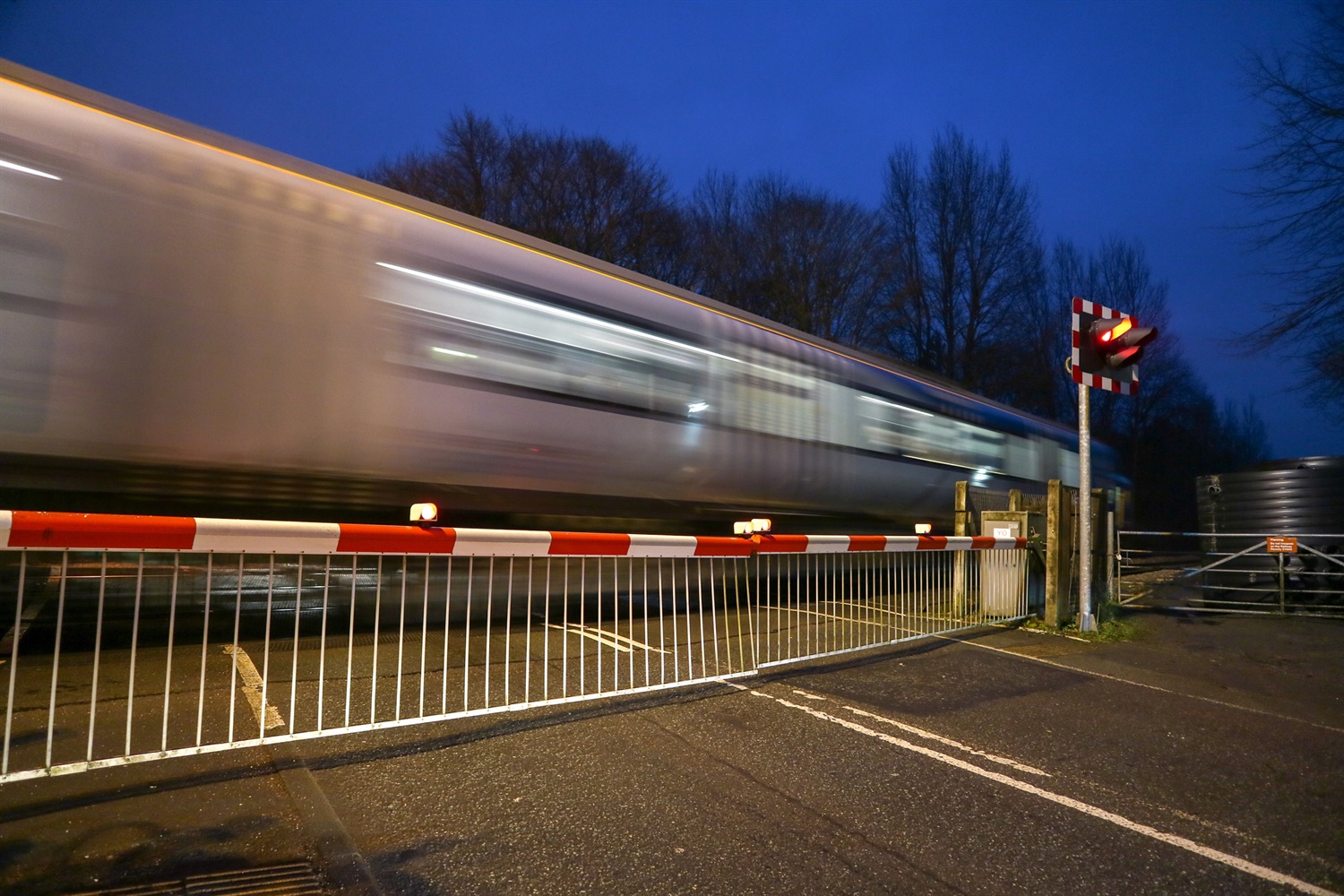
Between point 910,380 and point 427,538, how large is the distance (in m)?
11.0

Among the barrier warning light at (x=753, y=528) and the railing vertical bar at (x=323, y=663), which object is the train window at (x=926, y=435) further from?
the railing vertical bar at (x=323, y=663)

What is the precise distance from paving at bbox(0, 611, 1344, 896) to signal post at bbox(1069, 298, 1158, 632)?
8.64 ft

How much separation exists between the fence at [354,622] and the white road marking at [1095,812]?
1156mm

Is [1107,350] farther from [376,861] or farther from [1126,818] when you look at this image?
[376,861]

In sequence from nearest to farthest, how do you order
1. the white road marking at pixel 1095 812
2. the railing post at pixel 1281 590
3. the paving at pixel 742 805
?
the paving at pixel 742 805 → the white road marking at pixel 1095 812 → the railing post at pixel 1281 590

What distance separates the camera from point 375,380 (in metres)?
6.45

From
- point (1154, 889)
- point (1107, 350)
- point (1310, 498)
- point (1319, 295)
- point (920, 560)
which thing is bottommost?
point (1154, 889)

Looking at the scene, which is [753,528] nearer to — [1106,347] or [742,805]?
[742,805]

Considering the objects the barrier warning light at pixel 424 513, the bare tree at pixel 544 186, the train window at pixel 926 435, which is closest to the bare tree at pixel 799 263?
the bare tree at pixel 544 186

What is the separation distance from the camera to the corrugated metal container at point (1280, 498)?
1100 cm

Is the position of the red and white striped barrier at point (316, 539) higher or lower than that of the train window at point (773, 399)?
lower

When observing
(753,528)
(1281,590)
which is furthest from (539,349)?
(1281,590)

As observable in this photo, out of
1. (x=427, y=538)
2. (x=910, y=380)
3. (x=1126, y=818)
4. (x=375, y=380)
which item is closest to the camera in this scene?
(x=1126, y=818)

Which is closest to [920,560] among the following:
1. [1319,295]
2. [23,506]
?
Result: [23,506]
